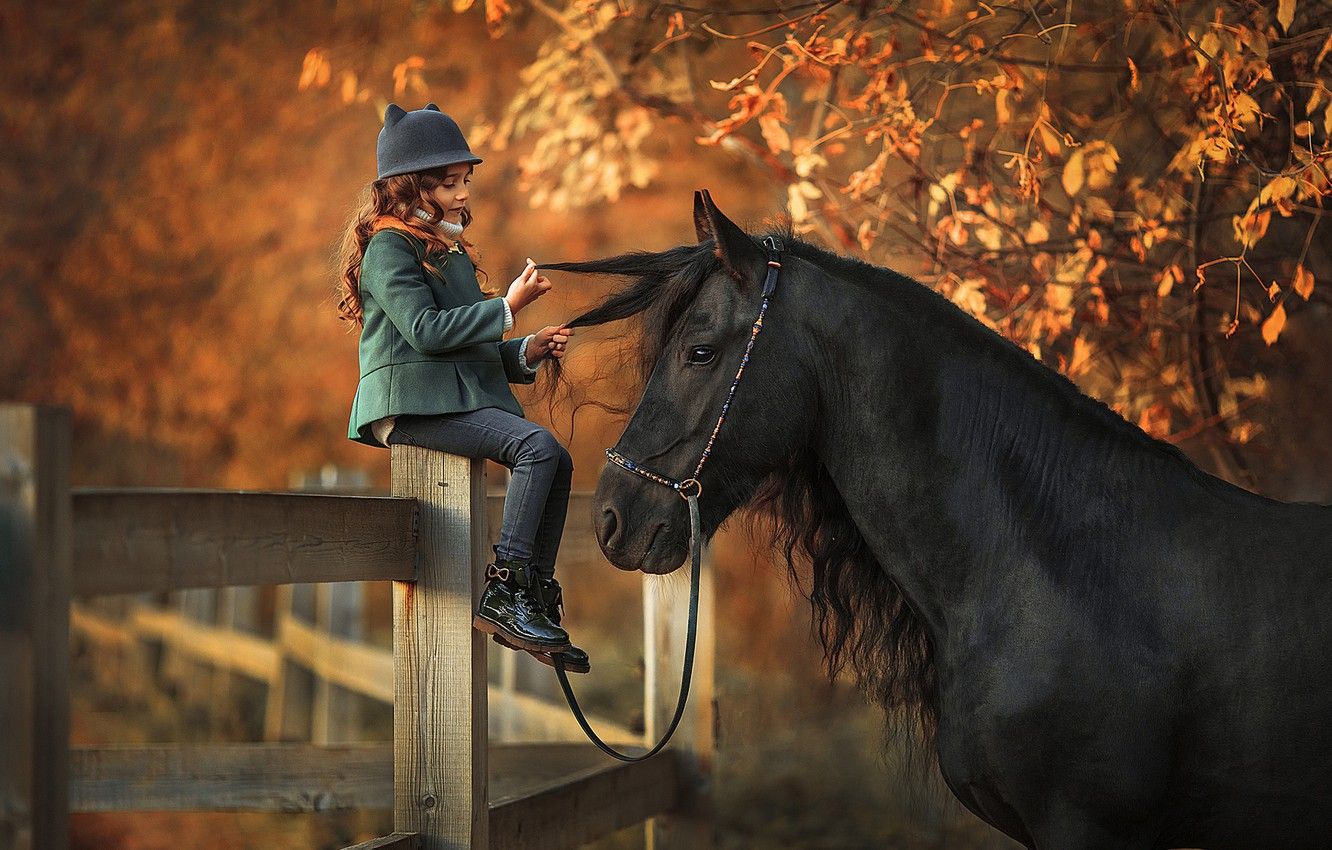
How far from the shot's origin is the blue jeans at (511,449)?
2.49m

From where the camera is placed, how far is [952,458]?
258 centimetres

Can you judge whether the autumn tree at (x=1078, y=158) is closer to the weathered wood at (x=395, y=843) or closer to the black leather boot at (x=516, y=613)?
the black leather boot at (x=516, y=613)

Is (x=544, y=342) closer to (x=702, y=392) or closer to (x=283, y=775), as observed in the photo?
(x=702, y=392)

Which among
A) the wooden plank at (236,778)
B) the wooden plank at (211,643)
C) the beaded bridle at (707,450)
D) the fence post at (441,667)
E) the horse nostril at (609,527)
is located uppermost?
the beaded bridle at (707,450)

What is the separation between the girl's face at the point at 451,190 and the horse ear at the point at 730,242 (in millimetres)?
526

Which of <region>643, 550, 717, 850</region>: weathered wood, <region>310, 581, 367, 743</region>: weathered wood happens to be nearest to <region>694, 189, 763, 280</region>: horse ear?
<region>643, 550, 717, 850</region>: weathered wood

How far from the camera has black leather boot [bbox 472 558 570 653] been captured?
2.40 meters

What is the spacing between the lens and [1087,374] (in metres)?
5.18

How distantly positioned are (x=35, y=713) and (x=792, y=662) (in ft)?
23.8

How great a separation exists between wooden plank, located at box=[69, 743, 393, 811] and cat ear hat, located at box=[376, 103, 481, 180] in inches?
84.0

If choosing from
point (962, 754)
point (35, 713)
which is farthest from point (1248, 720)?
point (35, 713)

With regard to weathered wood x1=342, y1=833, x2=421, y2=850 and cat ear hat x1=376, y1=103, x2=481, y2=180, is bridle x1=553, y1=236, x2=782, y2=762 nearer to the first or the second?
weathered wood x1=342, y1=833, x2=421, y2=850

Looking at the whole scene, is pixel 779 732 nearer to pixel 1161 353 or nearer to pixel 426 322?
pixel 1161 353

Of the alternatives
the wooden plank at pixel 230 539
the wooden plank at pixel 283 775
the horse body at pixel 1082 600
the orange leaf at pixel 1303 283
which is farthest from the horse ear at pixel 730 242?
the wooden plank at pixel 283 775
